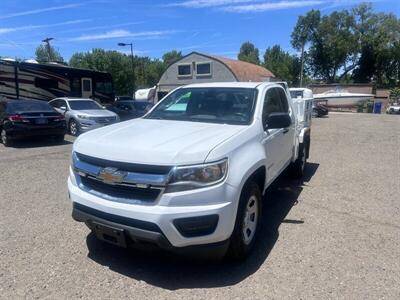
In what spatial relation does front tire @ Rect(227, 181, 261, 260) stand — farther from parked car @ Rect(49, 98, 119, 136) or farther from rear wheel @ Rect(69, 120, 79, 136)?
rear wheel @ Rect(69, 120, 79, 136)

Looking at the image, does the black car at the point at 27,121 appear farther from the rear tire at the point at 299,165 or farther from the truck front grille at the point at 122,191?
the truck front grille at the point at 122,191

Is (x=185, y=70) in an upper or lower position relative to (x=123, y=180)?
upper

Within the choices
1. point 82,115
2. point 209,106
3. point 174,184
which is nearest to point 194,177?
point 174,184

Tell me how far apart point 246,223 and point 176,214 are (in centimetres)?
103

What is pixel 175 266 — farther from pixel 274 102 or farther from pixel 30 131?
pixel 30 131

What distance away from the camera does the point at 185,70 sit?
156ft

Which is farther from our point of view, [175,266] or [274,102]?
[274,102]

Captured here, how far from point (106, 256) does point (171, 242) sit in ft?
3.85

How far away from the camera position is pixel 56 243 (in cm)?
430

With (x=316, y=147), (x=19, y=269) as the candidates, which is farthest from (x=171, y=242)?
(x=316, y=147)

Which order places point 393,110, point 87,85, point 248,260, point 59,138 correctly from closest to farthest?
point 248,260 → point 59,138 → point 87,85 → point 393,110

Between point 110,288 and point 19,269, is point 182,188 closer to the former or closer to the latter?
point 110,288

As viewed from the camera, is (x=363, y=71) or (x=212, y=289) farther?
(x=363, y=71)

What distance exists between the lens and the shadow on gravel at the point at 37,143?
12.0 m
